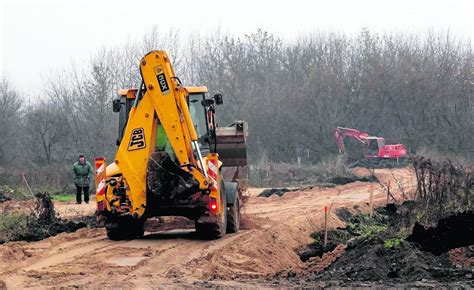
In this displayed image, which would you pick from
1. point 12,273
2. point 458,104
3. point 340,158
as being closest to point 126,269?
point 12,273

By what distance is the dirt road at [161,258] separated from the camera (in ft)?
34.0

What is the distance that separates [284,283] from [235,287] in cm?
70

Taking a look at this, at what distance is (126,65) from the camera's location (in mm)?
49656

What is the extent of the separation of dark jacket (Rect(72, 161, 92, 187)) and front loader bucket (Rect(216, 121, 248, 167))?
30.8ft

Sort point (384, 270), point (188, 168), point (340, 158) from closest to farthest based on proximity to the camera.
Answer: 1. point (384, 270)
2. point (188, 168)
3. point (340, 158)

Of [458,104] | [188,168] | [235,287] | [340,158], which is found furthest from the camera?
[458,104]

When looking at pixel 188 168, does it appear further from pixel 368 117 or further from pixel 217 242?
pixel 368 117

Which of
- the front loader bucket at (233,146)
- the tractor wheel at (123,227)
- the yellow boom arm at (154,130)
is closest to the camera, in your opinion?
the yellow boom arm at (154,130)

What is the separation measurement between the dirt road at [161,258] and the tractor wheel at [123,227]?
242 mm

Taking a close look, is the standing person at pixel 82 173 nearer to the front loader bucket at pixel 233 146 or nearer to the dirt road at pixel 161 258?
the dirt road at pixel 161 258

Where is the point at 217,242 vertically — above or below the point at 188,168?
below

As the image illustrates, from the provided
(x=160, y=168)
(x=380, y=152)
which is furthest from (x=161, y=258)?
(x=380, y=152)

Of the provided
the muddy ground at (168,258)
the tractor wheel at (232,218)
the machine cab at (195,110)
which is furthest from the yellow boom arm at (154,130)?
the tractor wheel at (232,218)

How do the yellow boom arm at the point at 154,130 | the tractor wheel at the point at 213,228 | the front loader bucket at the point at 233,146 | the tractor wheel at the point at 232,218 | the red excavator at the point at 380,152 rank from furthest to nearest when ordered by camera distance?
the red excavator at the point at 380,152 < the front loader bucket at the point at 233,146 < the tractor wheel at the point at 232,218 < the tractor wheel at the point at 213,228 < the yellow boom arm at the point at 154,130
